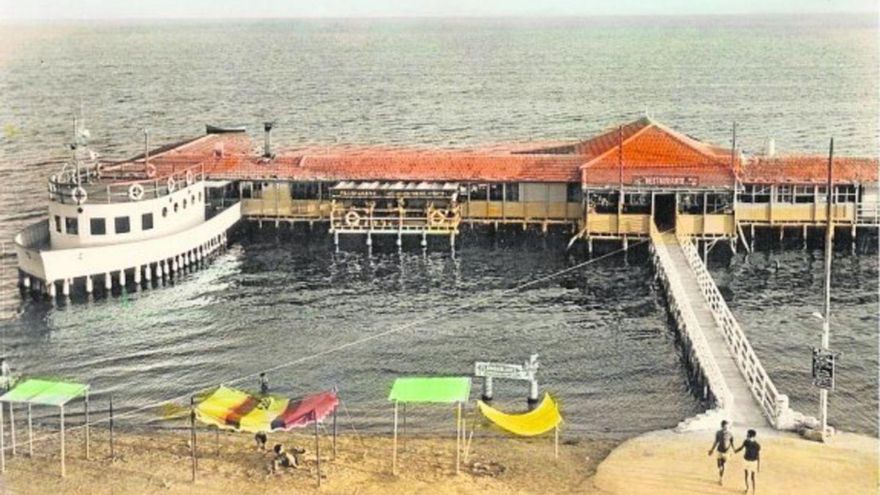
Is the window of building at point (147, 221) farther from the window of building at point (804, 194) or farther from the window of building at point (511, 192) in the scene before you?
the window of building at point (804, 194)

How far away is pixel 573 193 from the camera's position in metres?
77.7

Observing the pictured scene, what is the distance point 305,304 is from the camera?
209ft

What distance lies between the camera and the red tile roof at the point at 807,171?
74.0 metres

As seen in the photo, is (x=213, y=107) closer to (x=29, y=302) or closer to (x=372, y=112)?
(x=372, y=112)

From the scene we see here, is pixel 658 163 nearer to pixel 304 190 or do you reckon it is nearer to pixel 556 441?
pixel 304 190

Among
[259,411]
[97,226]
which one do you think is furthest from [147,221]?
[259,411]

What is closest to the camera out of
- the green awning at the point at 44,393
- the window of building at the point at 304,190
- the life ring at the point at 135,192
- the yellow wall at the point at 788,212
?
the green awning at the point at 44,393

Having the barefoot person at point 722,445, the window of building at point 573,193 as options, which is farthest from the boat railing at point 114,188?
the barefoot person at point 722,445

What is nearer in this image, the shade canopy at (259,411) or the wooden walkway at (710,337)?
the shade canopy at (259,411)

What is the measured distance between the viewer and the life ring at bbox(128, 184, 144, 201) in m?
69.6

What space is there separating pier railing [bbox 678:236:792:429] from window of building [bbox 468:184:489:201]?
20.4 meters

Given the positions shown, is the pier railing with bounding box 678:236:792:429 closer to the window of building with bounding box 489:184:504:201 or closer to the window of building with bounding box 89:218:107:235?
the window of building with bounding box 489:184:504:201

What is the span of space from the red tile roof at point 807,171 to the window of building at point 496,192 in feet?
50.1

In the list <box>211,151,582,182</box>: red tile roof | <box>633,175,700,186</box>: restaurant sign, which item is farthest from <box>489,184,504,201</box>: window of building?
<box>633,175,700,186</box>: restaurant sign
